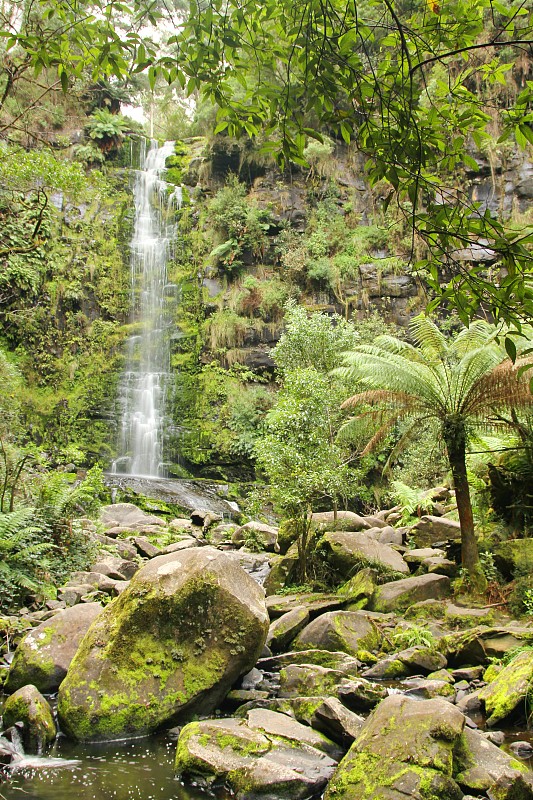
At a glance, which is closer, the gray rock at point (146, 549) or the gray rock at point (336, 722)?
the gray rock at point (336, 722)

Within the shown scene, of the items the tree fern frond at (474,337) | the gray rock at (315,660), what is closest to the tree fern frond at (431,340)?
the tree fern frond at (474,337)

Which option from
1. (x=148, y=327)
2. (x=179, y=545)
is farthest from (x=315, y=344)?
(x=148, y=327)

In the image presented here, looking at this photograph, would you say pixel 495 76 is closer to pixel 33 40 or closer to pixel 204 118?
pixel 33 40

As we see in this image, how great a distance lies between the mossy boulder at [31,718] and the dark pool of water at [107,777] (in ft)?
0.38

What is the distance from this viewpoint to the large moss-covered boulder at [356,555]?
840 centimetres

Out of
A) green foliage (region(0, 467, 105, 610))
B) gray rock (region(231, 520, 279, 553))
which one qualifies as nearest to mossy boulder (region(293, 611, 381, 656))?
green foliage (region(0, 467, 105, 610))

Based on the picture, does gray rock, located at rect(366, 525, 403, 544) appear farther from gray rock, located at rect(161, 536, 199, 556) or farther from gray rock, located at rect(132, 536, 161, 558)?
gray rock, located at rect(132, 536, 161, 558)

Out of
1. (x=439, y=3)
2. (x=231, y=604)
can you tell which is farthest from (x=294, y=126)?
(x=231, y=604)

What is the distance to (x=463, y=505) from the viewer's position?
7574mm

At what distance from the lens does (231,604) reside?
5.00 metres

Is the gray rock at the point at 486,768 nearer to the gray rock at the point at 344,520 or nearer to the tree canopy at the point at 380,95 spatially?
the tree canopy at the point at 380,95

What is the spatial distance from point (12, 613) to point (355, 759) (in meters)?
4.80

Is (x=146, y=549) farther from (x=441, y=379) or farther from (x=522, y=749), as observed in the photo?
(x=522, y=749)

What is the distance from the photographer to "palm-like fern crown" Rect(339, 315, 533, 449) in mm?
7250
